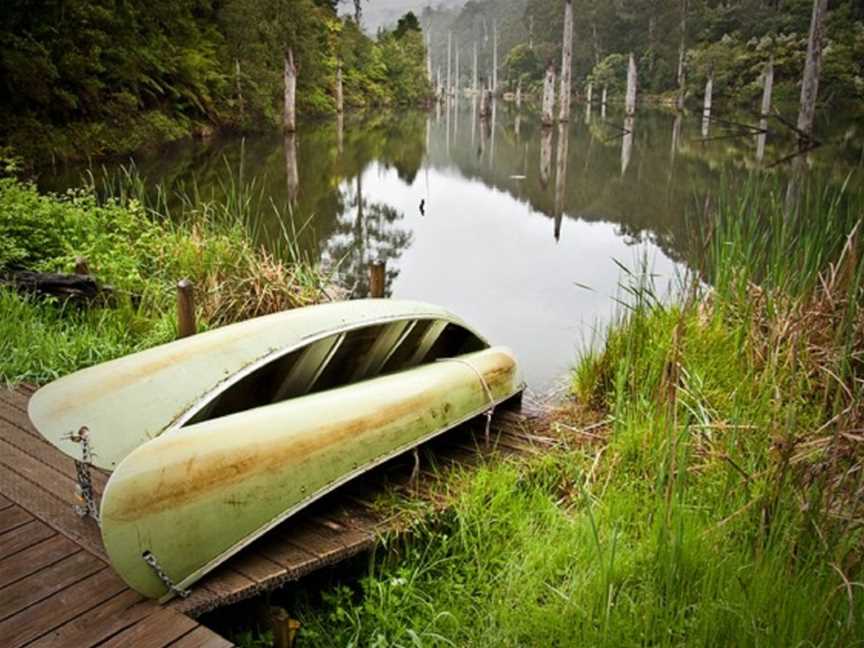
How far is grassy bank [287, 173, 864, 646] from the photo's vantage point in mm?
2055

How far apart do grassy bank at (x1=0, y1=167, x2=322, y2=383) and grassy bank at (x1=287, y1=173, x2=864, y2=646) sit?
93.4 inches

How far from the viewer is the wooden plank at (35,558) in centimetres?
231

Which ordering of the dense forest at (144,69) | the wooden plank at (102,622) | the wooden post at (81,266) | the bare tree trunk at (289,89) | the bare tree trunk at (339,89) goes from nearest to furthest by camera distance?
the wooden plank at (102,622), the wooden post at (81,266), the dense forest at (144,69), the bare tree trunk at (289,89), the bare tree trunk at (339,89)

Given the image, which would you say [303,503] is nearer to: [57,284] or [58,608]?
[58,608]

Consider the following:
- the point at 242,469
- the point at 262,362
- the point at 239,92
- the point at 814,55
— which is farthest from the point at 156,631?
the point at 239,92

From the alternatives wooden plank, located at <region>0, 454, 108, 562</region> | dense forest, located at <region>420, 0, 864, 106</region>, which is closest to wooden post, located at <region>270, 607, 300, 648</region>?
wooden plank, located at <region>0, 454, 108, 562</region>

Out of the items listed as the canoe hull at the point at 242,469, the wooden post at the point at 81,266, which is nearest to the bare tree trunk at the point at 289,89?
the wooden post at the point at 81,266

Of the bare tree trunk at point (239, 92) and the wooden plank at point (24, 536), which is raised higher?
the bare tree trunk at point (239, 92)

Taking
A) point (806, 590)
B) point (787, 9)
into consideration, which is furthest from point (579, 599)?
point (787, 9)

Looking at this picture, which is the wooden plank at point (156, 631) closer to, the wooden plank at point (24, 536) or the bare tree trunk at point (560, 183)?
the wooden plank at point (24, 536)

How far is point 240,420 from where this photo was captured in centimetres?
261

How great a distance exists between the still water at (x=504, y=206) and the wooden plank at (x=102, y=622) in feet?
6.87

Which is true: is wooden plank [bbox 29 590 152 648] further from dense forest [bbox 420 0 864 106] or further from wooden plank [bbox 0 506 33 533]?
dense forest [bbox 420 0 864 106]

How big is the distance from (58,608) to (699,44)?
133 ft
